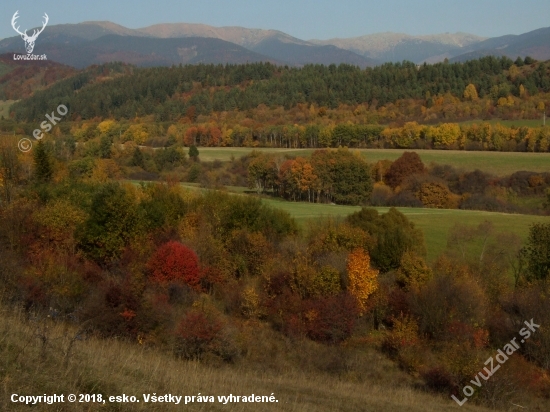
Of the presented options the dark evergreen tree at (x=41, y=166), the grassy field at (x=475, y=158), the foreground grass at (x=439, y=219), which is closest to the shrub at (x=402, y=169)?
the grassy field at (x=475, y=158)

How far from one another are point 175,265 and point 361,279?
33.3 feet

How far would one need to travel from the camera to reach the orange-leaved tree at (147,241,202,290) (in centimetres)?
3238

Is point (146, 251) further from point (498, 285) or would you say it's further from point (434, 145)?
point (434, 145)

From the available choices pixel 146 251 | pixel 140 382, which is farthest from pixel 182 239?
pixel 140 382

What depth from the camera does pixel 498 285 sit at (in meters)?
32.2

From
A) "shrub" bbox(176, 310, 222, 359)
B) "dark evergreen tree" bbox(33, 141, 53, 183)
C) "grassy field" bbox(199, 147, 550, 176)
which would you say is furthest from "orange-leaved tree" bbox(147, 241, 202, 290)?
"grassy field" bbox(199, 147, 550, 176)

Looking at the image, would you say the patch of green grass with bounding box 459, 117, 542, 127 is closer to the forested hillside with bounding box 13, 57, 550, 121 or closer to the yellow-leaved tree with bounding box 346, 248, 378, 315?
the forested hillside with bounding box 13, 57, 550, 121

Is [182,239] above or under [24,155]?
under

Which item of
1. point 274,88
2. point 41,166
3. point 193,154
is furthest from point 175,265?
point 274,88

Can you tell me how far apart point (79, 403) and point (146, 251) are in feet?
95.8

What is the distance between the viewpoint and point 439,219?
49875mm

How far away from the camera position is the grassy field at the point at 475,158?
7331cm

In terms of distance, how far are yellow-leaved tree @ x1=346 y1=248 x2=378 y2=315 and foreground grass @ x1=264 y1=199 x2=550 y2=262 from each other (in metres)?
7.35

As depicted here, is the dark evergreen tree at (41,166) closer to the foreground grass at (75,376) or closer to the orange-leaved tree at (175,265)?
the orange-leaved tree at (175,265)
